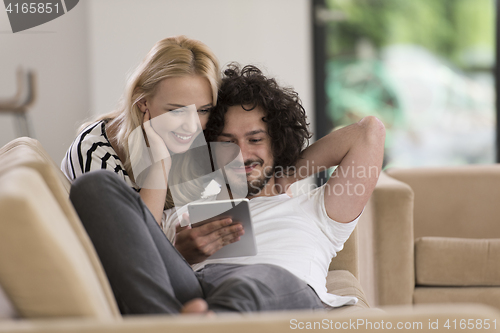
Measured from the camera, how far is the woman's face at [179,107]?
1.53m

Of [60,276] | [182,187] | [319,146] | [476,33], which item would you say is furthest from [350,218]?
[476,33]

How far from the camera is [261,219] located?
1451 mm

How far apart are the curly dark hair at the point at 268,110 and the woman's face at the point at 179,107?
56 millimetres

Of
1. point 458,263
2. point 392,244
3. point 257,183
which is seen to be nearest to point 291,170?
point 257,183

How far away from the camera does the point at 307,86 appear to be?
11.7 ft

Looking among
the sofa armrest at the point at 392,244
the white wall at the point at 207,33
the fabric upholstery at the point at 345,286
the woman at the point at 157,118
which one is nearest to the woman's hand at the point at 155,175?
the woman at the point at 157,118

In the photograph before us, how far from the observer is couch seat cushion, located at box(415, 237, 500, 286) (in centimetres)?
201

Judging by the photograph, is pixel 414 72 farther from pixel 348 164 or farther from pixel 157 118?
pixel 157 118

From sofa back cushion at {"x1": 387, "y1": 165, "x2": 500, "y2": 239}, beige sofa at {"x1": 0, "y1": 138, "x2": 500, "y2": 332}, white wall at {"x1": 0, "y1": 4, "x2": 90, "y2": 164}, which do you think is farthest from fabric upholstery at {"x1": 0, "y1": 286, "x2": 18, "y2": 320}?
white wall at {"x1": 0, "y1": 4, "x2": 90, "y2": 164}

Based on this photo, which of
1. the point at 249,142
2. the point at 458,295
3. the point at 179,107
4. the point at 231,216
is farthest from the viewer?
the point at 458,295

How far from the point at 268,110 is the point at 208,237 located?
0.56 m

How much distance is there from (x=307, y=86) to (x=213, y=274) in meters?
2.55

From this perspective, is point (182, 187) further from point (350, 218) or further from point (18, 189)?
point (18, 189)

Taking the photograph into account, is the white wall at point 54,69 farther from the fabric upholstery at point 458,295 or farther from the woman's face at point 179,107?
the fabric upholstery at point 458,295
